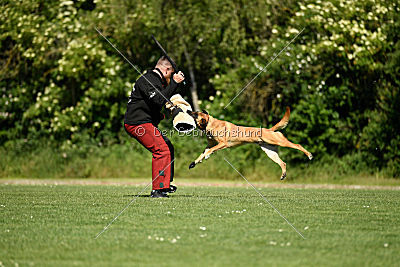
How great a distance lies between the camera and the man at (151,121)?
988 centimetres

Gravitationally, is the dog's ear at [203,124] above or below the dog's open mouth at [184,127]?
above

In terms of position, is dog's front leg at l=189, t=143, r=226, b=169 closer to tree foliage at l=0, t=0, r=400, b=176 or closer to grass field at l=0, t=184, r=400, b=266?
grass field at l=0, t=184, r=400, b=266

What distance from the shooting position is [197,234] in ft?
19.8

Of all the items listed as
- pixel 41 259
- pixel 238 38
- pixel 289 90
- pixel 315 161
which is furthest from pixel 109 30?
pixel 41 259

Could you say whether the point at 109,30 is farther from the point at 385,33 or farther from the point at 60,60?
the point at 385,33

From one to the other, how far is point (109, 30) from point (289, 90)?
258 inches

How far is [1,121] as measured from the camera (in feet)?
69.8

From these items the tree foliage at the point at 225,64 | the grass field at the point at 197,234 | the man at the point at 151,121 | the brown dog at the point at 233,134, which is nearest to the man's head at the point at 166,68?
the man at the point at 151,121

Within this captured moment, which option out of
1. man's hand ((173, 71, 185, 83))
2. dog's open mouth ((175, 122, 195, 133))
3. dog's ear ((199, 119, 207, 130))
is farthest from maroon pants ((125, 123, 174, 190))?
dog's ear ((199, 119, 207, 130))

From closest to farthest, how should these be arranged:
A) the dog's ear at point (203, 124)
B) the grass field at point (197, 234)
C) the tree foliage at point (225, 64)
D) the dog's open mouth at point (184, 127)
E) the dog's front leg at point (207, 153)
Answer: the grass field at point (197, 234) → the dog's open mouth at point (184, 127) → the dog's front leg at point (207, 153) → the dog's ear at point (203, 124) → the tree foliage at point (225, 64)

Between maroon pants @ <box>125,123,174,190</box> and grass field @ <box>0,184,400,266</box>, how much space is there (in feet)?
2.60

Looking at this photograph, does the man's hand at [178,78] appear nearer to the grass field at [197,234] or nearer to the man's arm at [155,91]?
the man's arm at [155,91]

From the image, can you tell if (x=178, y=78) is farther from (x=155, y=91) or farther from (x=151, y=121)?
(x=151, y=121)

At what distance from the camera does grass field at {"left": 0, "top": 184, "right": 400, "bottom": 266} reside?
494 centimetres
